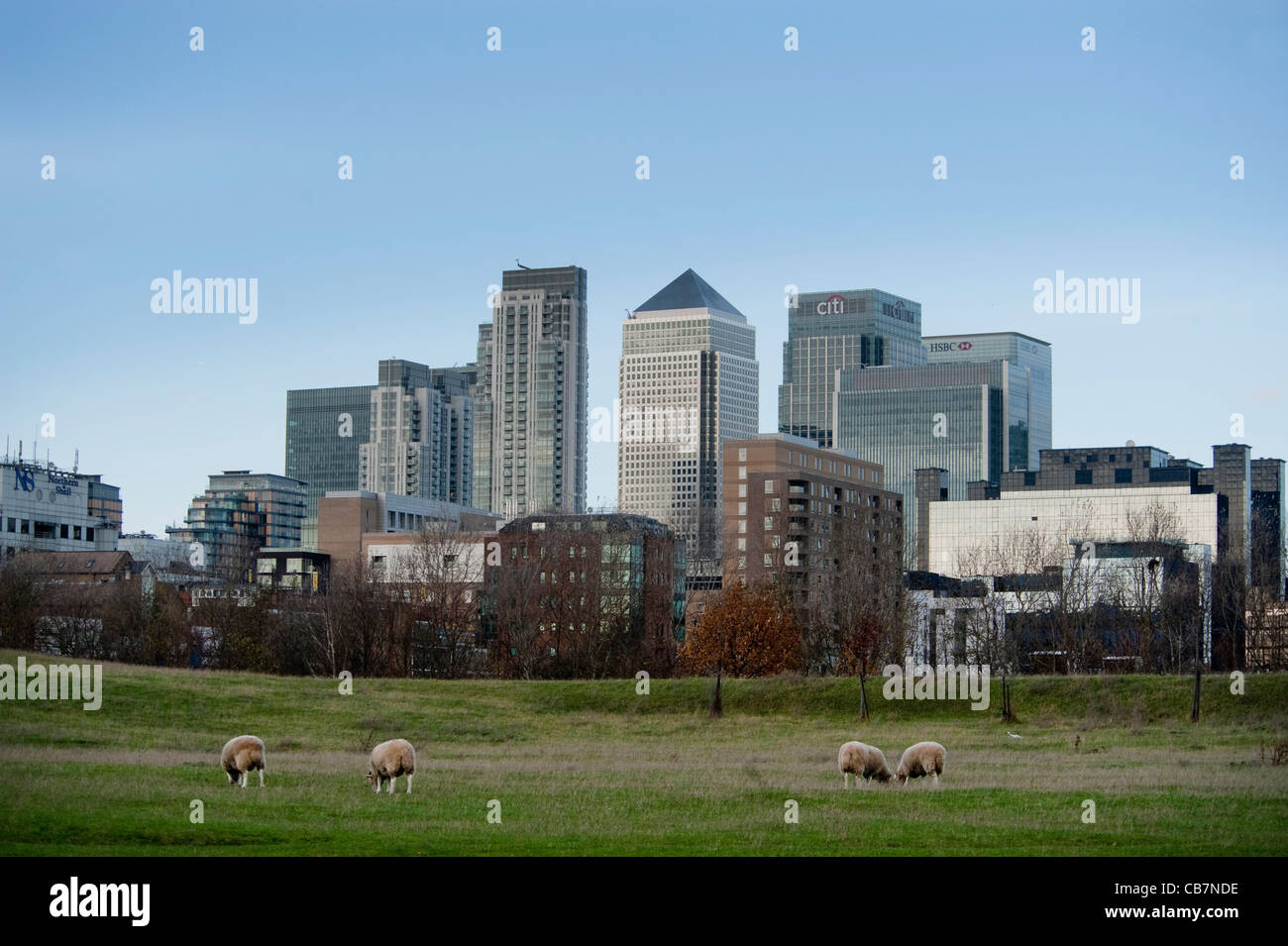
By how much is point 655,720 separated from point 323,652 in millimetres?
42869

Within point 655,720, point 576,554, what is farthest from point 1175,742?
point 576,554

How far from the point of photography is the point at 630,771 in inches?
1837

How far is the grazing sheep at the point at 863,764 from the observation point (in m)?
43.5

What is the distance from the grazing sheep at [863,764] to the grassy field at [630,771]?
72cm

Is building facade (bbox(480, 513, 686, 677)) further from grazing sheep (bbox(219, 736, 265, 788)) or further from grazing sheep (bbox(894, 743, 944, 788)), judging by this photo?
grazing sheep (bbox(219, 736, 265, 788))

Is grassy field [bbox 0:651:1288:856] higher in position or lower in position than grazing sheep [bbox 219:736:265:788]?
lower

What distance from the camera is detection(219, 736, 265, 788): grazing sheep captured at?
1626 inches

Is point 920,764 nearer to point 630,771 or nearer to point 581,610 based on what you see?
point 630,771

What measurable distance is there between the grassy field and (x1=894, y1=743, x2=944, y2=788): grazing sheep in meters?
1.00

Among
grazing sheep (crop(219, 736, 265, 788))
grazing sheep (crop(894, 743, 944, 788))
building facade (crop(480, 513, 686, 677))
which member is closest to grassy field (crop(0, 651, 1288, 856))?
grazing sheep (crop(219, 736, 265, 788))

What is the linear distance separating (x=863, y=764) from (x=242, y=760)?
1649cm
